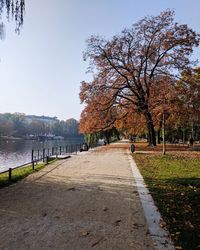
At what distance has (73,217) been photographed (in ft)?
22.8

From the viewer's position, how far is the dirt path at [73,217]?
5.34m

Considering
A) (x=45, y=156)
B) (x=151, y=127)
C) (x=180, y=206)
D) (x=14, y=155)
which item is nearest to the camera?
(x=180, y=206)

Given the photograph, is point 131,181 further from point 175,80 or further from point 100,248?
point 175,80

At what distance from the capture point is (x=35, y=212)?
738 cm

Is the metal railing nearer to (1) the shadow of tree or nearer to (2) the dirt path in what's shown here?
(2) the dirt path

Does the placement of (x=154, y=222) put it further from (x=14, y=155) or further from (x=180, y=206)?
(x=14, y=155)

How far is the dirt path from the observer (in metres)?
5.34

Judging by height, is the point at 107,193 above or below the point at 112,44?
below

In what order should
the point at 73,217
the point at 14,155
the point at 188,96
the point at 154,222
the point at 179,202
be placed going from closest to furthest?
1. the point at 154,222
2. the point at 73,217
3. the point at 179,202
4. the point at 188,96
5. the point at 14,155

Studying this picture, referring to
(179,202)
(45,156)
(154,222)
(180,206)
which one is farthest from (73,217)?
(45,156)

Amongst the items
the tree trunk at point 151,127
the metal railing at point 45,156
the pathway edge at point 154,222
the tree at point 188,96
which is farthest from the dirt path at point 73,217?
the tree trunk at point 151,127

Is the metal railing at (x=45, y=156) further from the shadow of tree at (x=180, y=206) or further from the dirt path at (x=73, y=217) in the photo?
the shadow of tree at (x=180, y=206)

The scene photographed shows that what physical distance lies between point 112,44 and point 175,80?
8338 mm

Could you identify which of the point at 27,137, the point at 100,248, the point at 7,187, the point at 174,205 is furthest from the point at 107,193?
the point at 27,137
